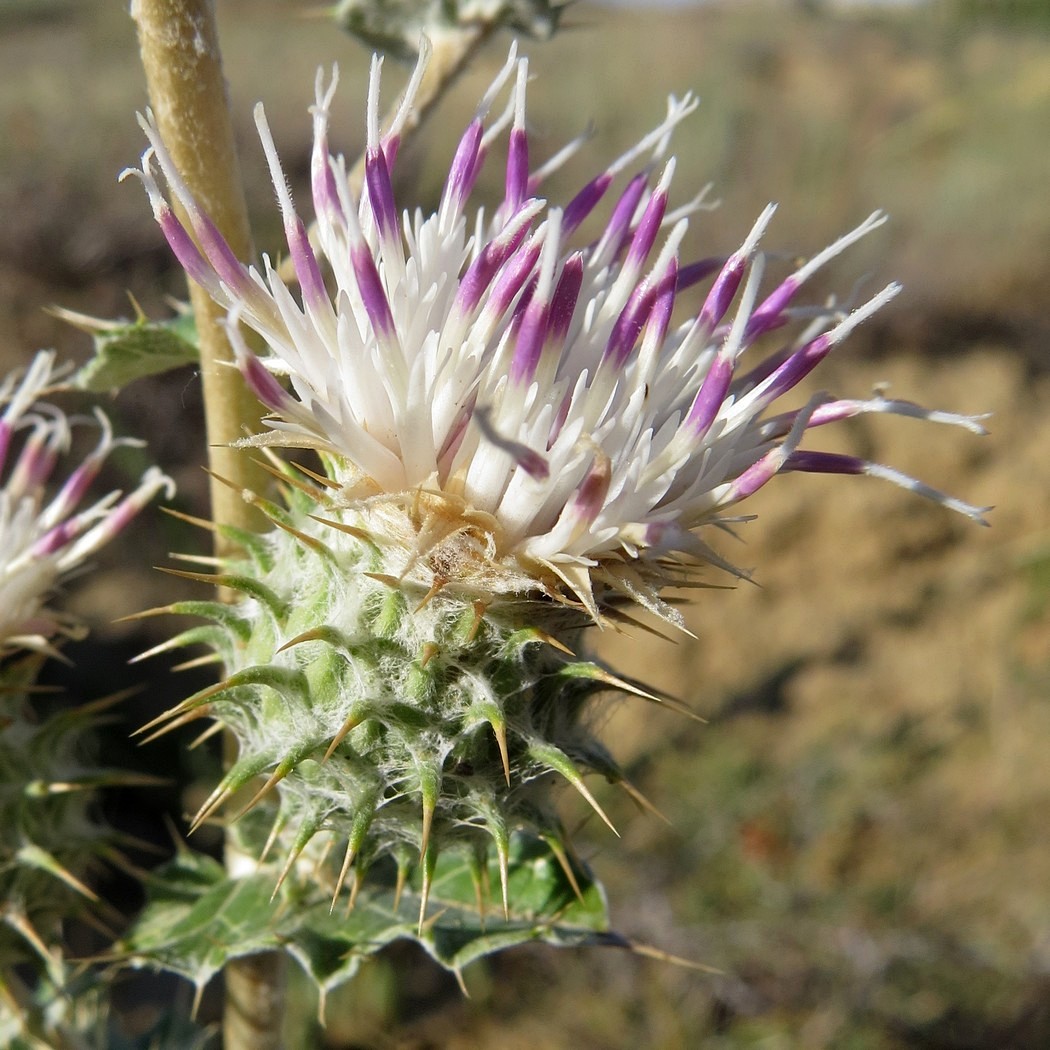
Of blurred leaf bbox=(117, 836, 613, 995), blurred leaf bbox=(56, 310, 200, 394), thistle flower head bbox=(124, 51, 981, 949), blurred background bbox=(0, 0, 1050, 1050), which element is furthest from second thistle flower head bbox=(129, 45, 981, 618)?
blurred leaf bbox=(117, 836, 613, 995)

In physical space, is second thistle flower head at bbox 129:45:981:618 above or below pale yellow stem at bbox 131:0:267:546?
below

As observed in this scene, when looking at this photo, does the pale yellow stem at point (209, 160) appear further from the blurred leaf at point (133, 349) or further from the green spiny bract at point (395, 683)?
the green spiny bract at point (395, 683)

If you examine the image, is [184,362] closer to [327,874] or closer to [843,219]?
[327,874]

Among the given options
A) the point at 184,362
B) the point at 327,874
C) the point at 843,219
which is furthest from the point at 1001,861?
the point at 843,219

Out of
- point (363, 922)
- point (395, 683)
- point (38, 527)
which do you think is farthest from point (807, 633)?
point (395, 683)

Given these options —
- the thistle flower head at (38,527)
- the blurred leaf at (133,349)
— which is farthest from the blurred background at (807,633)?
the thistle flower head at (38,527)

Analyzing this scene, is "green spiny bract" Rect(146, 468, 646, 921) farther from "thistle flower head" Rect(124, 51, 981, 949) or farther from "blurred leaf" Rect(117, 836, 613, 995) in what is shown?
"blurred leaf" Rect(117, 836, 613, 995)
